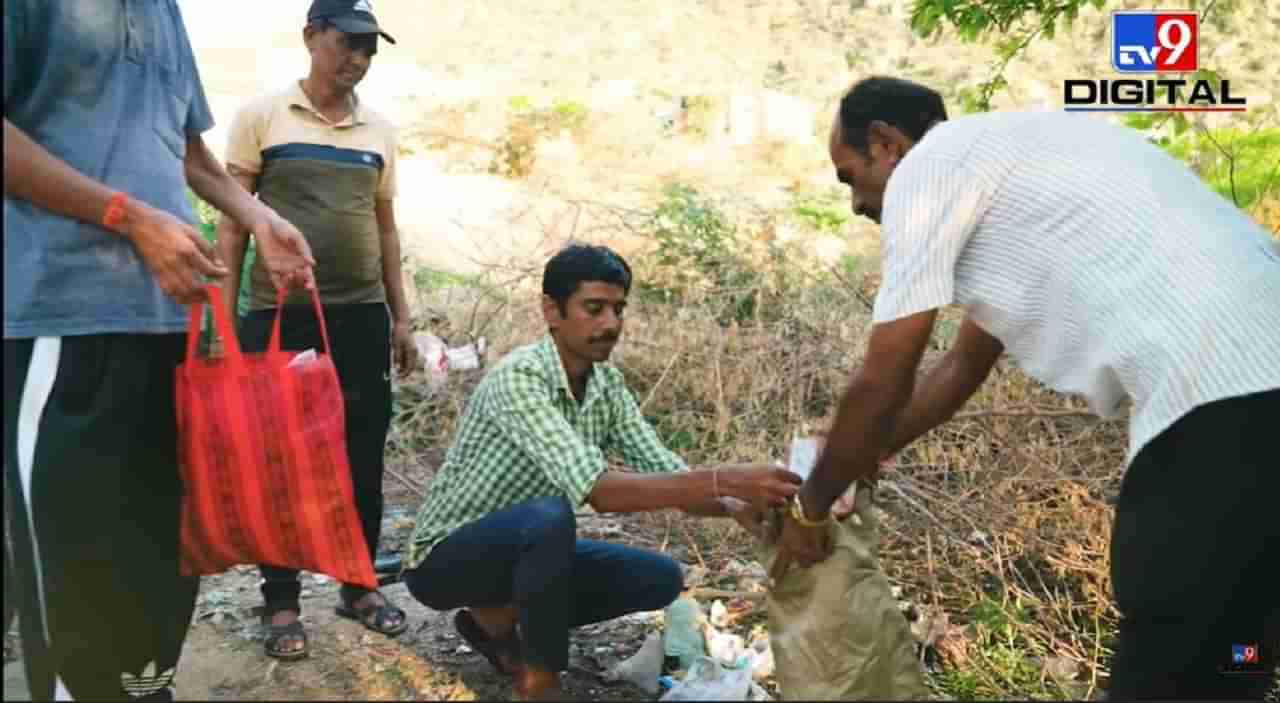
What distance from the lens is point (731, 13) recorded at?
14312 millimetres

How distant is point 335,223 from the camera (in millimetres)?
3279

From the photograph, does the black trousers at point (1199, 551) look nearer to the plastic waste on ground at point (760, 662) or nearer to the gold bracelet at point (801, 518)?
the gold bracelet at point (801, 518)

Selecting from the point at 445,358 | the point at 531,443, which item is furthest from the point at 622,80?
the point at 531,443

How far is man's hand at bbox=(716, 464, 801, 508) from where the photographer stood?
2.37 m

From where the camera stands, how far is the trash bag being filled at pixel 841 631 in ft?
7.70

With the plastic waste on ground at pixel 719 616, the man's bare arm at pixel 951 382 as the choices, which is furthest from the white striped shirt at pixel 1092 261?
the plastic waste on ground at pixel 719 616

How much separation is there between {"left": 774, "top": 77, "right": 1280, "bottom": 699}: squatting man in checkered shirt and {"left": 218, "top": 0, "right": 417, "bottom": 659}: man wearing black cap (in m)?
1.75

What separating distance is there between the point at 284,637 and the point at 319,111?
5.04ft

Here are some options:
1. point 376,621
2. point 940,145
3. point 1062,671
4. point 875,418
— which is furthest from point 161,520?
point 1062,671

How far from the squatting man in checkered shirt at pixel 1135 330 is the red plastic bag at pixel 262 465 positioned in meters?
0.99

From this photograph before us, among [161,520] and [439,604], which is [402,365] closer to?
[439,604]

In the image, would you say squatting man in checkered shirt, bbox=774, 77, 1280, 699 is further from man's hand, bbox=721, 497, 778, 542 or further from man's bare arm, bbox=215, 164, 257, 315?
man's bare arm, bbox=215, 164, 257, 315

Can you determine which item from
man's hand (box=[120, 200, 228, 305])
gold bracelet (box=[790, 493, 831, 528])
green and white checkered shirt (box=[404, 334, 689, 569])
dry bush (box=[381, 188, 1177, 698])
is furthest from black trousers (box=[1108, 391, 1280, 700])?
man's hand (box=[120, 200, 228, 305])

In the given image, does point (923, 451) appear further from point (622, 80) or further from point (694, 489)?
point (622, 80)
